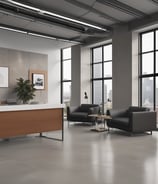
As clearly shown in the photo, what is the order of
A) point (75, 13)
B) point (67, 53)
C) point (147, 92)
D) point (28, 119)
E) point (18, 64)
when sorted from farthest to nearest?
1. point (67, 53)
2. point (18, 64)
3. point (147, 92)
4. point (75, 13)
5. point (28, 119)

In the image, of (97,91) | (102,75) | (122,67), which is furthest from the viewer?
(97,91)

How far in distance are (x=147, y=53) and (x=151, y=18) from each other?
1331 mm

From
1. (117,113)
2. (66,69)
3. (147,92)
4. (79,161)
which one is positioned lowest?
(79,161)

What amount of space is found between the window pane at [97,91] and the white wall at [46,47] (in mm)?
2462

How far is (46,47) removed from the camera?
11.5m

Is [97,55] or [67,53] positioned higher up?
[67,53]

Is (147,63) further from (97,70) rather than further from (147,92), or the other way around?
(97,70)

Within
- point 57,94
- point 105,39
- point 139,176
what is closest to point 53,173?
point 139,176

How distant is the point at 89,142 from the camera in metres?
5.73

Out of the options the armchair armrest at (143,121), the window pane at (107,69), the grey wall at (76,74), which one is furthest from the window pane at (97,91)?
the armchair armrest at (143,121)

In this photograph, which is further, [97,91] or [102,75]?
[97,91]

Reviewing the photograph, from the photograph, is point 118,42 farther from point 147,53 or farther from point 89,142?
point 89,142

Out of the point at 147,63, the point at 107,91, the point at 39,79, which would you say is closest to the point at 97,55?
the point at 107,91

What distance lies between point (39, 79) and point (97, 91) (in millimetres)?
3229
